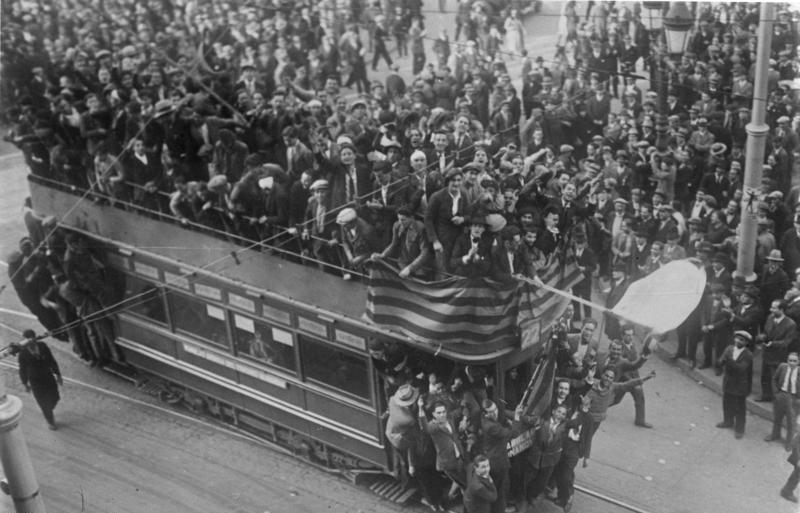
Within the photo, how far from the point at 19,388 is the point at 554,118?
637 cm

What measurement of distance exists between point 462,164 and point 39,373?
4114mm

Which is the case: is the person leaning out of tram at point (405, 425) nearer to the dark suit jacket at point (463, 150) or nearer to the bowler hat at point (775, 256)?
the dark suit jacket at point (463, 150)

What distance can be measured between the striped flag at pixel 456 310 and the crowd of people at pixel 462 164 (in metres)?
0.15

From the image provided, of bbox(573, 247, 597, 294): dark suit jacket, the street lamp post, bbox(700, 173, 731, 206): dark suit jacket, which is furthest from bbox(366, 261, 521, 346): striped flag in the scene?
bbox(700, 173, 731, 206): dark suit jacket

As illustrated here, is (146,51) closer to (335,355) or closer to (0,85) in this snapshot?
(0,85)

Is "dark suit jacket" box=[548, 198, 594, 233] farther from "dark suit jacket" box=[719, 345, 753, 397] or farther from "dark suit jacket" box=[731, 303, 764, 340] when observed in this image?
"dark suit jacket" box=[719, 345, 753, 397]

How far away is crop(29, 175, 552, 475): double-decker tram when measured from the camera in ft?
26.0

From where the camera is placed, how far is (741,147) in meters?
10.7

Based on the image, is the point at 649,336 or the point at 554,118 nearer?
the point at 649,336

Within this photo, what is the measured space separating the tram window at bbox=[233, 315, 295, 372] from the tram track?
2.65ft

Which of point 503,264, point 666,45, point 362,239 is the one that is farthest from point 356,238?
point 666,45

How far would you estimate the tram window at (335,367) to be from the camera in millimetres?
8109

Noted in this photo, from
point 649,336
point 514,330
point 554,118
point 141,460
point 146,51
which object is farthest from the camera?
point 146,51

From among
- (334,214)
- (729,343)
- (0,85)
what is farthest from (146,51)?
(729,343)
